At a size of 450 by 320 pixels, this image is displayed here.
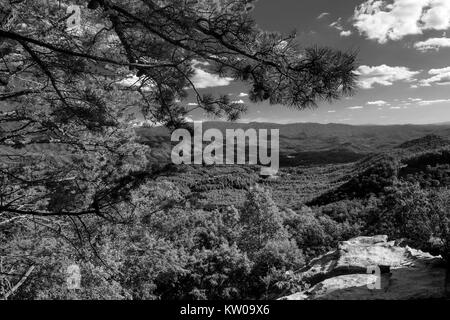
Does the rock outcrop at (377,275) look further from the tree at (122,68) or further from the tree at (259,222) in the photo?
the tree at (259,222)

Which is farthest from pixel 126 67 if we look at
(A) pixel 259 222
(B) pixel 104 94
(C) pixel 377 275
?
(A) pixel 259 222

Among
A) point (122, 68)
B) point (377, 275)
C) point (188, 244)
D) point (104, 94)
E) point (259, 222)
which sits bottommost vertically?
point (259, 222)

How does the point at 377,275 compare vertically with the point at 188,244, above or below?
above

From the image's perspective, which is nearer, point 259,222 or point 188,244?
point 188,244

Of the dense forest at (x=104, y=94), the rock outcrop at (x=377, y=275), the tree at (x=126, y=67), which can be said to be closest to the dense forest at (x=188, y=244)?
the dense forest at (x=104, y=94)

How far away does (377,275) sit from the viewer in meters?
7.61

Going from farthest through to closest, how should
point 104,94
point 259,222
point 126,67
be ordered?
point 259,222 < point 104,94 < point 126,67

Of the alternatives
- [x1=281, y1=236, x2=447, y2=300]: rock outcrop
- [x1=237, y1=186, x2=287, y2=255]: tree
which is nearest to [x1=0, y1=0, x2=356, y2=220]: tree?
[x1=281, y1=236, x2=447, y2=300]: rock outcrop

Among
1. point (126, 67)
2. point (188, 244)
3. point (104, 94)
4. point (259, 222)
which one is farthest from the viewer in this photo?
point (259, 222)

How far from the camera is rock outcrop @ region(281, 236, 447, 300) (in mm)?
6281

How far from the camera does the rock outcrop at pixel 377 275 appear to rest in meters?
6.28

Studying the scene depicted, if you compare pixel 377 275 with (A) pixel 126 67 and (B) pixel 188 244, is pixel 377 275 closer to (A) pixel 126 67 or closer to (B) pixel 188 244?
(A) pixel 126 67

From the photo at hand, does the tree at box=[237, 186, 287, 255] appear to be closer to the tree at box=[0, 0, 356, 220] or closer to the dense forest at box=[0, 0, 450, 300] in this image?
the dense forest at box=[0, 0, 450, 300]
